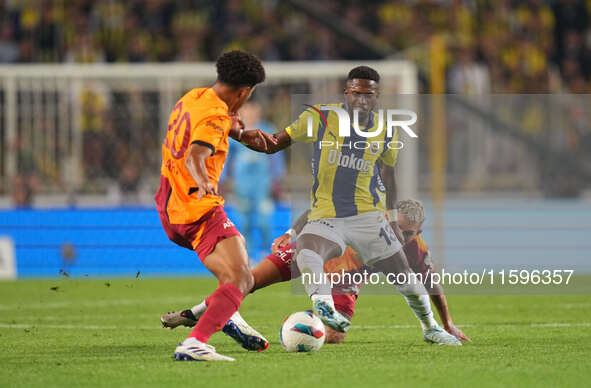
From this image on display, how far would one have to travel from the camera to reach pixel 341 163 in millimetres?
7398

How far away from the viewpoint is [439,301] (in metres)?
7.52

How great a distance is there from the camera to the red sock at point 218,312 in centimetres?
627

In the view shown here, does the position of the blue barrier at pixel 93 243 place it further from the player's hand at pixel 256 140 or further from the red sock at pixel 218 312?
the red sock at pixel 218 312

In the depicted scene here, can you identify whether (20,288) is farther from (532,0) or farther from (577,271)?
(532,0)

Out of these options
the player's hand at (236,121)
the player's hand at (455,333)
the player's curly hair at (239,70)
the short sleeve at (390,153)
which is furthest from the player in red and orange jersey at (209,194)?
the player's hand at (455,333)

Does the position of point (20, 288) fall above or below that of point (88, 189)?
below

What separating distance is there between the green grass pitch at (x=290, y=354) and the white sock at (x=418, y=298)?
0.22 m

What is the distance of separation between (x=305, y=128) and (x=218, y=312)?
1665 mm

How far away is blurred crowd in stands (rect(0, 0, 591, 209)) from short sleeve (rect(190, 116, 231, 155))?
35.2 ft

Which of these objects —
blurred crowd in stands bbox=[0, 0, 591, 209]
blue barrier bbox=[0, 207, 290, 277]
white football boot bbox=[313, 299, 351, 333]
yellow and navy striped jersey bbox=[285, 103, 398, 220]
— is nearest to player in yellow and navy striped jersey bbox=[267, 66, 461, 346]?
yellow and navy striped jersey bbox=[285, 103, 398, 220]

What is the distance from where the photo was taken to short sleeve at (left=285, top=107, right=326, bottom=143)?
24.0 ft

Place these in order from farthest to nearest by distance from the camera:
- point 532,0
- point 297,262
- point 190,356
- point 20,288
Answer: point 532,0, point 20,288, point 297,262, point 190,356

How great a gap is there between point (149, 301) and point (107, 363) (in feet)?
15.2

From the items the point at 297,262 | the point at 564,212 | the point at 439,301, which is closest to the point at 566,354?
the point at 439,301
